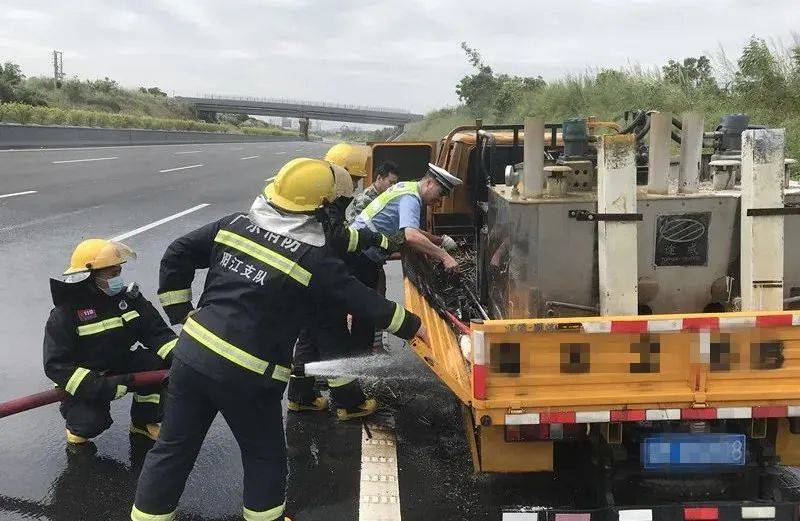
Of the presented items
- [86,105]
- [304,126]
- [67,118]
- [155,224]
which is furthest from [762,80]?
[304,126]

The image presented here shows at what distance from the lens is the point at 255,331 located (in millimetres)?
2875

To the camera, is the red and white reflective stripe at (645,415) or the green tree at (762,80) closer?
the red and white reflective stripe at (645,415)

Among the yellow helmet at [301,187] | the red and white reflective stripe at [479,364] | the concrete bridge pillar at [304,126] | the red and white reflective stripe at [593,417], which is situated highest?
the concrete bridge pillar at [304,126]

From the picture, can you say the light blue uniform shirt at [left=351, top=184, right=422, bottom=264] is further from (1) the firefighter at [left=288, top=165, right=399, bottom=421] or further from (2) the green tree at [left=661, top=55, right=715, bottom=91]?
(2) the green tree at [left=661, top=55, right=715, bottom=91]

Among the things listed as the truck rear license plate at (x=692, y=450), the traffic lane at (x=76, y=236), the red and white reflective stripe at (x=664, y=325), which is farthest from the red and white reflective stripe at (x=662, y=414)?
the traffic lane at (x=76, y=236)

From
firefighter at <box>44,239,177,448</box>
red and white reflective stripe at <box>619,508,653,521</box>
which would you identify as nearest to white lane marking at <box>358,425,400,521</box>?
red and white reflective stripe at <box>619,508,653,521</box>

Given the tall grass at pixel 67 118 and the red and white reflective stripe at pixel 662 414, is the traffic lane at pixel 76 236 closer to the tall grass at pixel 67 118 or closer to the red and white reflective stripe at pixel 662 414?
the red and white reflective stripe at pixel 662 414

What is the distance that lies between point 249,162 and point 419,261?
21003 millimetres

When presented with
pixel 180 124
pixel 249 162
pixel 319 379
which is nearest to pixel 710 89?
pixel 319 379

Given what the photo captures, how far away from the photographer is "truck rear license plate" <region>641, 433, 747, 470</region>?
9.62 ft

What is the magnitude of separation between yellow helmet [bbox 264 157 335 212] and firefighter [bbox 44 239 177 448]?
57.2 inches

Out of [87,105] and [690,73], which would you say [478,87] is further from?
[87,105]

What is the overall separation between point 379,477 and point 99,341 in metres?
1.73

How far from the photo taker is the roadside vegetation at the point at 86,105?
2869 cm
